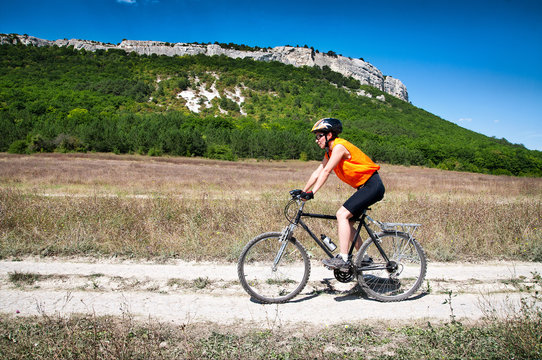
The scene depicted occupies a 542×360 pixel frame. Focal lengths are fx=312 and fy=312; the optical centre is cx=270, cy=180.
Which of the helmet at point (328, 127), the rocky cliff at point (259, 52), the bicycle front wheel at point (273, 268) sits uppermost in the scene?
the rocky cliff at point (259, 52)

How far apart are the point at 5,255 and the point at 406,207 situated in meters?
10.3

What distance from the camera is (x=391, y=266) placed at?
4695 millimetres

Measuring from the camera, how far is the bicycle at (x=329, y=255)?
14.4 feet

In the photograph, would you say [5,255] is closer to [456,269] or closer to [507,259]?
[456,269]

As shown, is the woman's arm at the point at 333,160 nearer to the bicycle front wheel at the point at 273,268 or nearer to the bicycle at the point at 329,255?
the bicycle at the point at 329,255

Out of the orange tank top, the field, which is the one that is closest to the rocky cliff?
the field

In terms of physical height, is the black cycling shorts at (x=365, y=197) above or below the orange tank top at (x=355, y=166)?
below

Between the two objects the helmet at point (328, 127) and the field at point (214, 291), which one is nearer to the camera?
the field at point (214, 291)

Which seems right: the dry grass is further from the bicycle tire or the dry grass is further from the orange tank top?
the orange tank top

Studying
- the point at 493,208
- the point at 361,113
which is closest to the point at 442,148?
the point at 361,113

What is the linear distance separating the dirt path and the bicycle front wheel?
0.56 feet

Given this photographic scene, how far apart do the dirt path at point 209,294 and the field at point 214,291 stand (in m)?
0.03

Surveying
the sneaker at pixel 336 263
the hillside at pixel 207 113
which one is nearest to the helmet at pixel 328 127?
the sneaker at pixel 336 263

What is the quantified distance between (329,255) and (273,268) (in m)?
0.85
